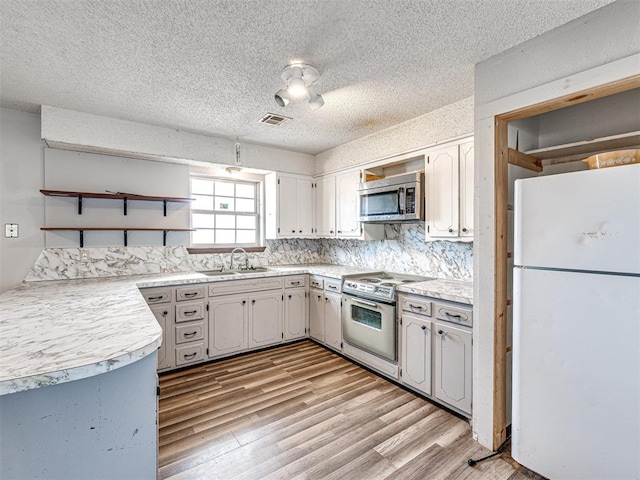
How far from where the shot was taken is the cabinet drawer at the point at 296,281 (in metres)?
3.74

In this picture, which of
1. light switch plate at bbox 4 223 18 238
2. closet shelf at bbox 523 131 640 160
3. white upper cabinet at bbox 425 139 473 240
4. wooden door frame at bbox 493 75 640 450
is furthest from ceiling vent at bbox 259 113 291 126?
light switch plate at bbox 4 223 18 238

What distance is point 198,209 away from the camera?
3.83 metres

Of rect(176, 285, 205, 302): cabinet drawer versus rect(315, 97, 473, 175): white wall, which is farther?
rect(176, 285, 205, 302): cabinet drawer

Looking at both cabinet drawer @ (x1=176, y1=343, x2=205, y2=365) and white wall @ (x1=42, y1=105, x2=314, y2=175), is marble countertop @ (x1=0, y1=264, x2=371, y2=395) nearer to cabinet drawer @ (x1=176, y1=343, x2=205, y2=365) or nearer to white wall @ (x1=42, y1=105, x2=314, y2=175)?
cabinet drawer @ (x1=176, y1=343, x2=205, y2=365)

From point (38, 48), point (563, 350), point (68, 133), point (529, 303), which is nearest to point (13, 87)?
point (68, 133)

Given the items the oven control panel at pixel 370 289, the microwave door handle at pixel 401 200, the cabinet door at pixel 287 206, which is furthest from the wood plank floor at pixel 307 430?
the cabinet door at pixel 287 206

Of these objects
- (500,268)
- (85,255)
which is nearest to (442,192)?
(500,268)

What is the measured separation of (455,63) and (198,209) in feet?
10.2

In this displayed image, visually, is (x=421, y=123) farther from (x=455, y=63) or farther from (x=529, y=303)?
(x=529, y=303)

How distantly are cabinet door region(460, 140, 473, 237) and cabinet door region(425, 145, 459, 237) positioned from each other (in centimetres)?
4

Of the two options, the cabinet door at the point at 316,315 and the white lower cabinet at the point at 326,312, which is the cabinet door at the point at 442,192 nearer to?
the white lower cabinet at the point at 326,312

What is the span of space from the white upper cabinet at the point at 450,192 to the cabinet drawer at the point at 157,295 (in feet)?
8.33

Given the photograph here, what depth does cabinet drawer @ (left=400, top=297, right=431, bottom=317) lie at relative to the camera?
2465 mm

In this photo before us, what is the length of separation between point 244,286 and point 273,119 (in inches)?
70.4
